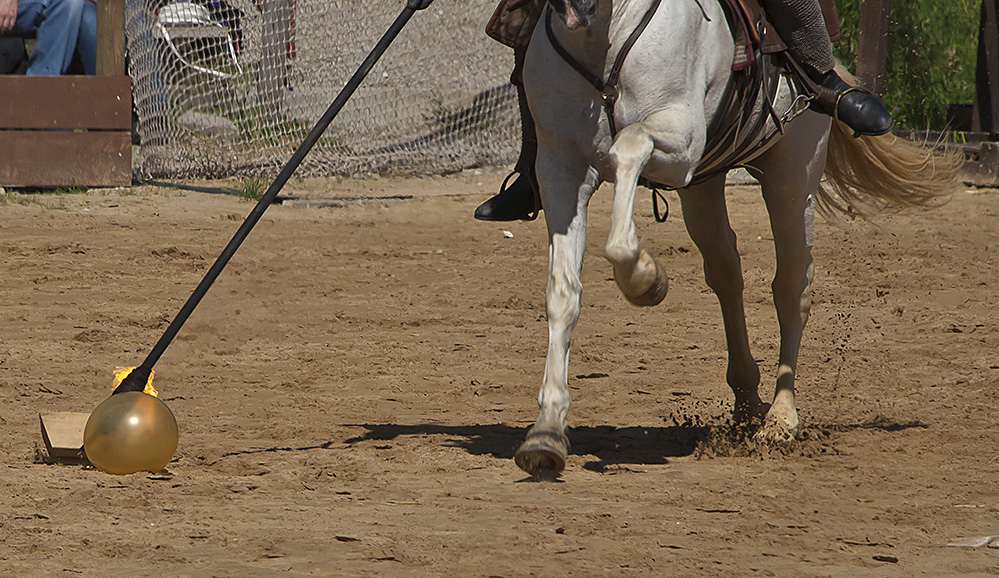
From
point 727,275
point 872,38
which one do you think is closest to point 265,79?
point 872,38

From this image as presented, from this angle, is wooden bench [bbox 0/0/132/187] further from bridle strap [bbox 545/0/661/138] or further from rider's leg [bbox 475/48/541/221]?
bridle strap [bbox 545/0/661/138]

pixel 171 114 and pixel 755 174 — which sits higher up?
pixel 171 114

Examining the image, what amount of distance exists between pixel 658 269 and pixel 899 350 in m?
3.04

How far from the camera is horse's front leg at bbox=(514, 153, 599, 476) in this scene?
4.24m

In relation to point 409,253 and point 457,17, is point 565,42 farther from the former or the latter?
point 457,17

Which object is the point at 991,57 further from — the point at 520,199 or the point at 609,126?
the point at 609,126

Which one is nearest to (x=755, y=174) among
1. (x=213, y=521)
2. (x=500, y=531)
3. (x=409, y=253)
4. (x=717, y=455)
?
(x=717, y=455)

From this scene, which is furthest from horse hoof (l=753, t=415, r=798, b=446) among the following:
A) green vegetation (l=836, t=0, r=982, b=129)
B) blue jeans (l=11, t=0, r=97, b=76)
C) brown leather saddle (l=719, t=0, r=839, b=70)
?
green vegetation (l=836, t=0, r=982, b=129)

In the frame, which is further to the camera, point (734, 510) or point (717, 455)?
point (717, 455)

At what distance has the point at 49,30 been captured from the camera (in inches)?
431

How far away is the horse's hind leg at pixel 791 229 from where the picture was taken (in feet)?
17.1

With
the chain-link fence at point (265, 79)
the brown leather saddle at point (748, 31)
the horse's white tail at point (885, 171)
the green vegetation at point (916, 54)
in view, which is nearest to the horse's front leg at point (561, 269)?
the brown leather saddle at point (748, 31)

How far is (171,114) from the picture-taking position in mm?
11367

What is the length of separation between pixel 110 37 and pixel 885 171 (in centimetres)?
715
